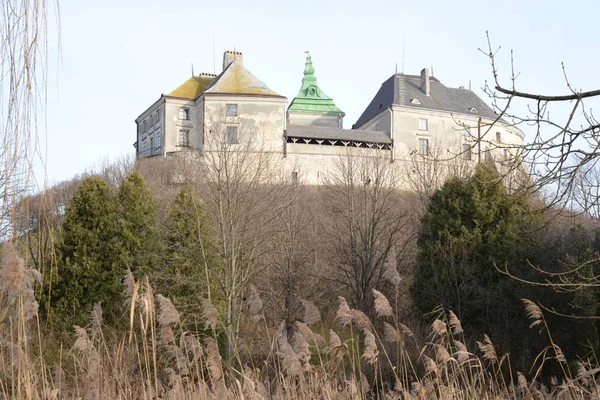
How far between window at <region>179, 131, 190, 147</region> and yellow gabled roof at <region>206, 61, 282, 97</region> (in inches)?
119

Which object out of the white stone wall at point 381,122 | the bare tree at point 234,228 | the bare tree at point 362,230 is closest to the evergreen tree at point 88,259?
the bare tree at point 234,228

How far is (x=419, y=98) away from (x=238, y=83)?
42.8 ft

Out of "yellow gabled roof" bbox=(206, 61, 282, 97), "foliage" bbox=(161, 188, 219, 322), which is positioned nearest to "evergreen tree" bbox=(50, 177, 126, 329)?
"foliage" bbox=(161, 188, 219, 322)

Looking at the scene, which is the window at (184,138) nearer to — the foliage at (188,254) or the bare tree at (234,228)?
the bare tree at (234,228)

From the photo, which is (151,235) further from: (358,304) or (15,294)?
(15,294)

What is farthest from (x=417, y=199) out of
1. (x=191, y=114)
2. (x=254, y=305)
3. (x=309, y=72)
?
(x=309, y=72)

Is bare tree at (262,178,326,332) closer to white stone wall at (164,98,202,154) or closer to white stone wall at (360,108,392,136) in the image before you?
white stone wall at (164,98,202,154)

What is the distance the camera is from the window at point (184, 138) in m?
39.9

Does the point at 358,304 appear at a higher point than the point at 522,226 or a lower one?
lower

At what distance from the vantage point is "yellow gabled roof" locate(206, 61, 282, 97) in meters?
40.4

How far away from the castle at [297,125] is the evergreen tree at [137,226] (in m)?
19.0

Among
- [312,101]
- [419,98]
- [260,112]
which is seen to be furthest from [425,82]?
[312,101]

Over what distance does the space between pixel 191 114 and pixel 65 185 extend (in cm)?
964

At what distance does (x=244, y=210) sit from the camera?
53.7 feet
